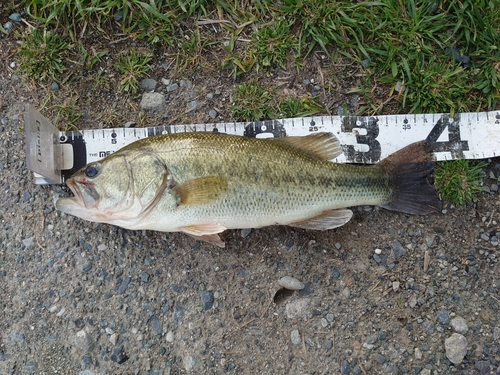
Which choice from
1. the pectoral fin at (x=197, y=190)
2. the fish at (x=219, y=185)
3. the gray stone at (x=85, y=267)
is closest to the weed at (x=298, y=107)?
the fish at (x=219, y=185)

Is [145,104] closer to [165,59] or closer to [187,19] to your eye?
[165,59]

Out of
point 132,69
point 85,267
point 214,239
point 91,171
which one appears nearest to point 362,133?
point 214,239

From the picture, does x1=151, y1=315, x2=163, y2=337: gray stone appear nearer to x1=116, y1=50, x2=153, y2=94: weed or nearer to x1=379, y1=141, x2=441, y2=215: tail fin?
x1=116, y1=50, x2=153, y2=94: weed

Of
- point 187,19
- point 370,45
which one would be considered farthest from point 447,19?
point 187,19

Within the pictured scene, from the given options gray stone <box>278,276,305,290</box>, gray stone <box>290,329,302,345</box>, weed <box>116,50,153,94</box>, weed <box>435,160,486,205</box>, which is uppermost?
weed <box>116,50,153,94</box>

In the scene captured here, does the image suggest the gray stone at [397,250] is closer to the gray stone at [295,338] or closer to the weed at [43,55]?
the gray stone at [295,338]

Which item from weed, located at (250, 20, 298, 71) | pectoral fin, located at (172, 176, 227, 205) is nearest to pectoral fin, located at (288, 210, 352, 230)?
pectoral fin, located at (172, 176, 227, 205)
